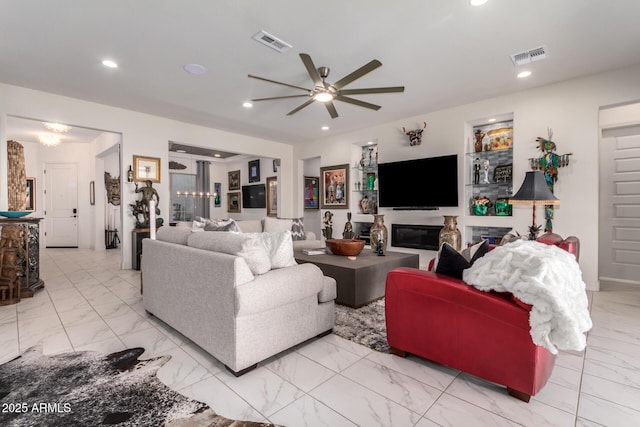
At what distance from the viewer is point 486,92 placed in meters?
4.45

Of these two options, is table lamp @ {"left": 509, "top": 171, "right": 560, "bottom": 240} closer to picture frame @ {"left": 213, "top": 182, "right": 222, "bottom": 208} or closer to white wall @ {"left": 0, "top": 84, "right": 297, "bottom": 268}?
white wall @ {"left": 0, "top": 84, "right": 297, "bottom": 268}

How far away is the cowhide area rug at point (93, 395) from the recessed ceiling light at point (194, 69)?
3118 millimetres

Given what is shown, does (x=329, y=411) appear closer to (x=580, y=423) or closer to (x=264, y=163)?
(x=580, y=423)

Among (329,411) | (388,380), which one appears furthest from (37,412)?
(388,380)

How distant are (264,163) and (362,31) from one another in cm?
633

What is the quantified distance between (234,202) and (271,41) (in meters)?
7.51

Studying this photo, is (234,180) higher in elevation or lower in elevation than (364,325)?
higher

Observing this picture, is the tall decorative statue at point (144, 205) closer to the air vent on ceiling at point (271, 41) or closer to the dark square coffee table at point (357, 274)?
the dark square coffee table at point (357, 274)

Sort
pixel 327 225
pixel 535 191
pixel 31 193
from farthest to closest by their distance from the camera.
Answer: pixel 31 193 → pixel 327 225 → pixel 535 191

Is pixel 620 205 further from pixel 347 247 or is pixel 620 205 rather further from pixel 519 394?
pixel 519 394

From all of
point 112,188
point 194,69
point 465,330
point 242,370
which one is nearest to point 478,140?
point 465,330

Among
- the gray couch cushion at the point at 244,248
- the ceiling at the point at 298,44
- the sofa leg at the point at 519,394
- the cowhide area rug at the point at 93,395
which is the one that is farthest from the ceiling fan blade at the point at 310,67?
→ the sofa leg at the point at 519,394

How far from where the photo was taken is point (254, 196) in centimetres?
929

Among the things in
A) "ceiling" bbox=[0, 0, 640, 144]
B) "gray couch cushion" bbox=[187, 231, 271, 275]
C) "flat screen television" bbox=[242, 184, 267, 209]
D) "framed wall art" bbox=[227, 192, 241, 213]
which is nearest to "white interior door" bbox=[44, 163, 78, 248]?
"framed wall art" bbox=[227, 192, 241, 213]
